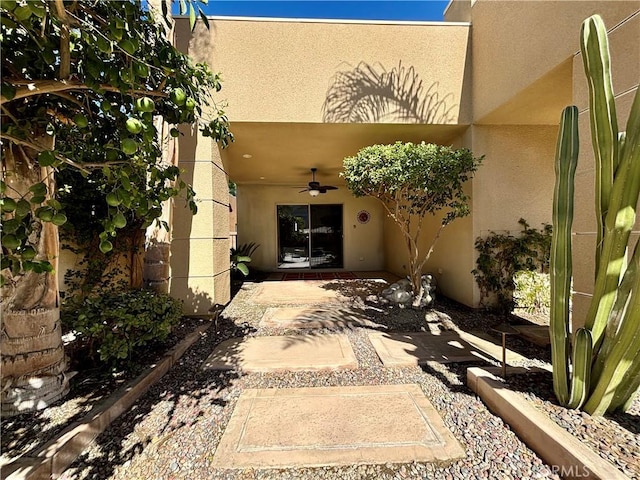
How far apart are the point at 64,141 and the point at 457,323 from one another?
14.5 feet

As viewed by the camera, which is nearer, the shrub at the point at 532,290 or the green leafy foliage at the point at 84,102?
the green leafy foliage at the point at 84,102

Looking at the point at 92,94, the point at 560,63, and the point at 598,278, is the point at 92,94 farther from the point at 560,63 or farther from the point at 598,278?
the point at 560,63

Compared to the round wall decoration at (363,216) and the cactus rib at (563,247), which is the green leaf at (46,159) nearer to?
the cactus rib at (563,247)

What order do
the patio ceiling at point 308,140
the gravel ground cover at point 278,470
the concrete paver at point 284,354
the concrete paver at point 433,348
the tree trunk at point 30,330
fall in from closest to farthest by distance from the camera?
the gravel ground cover at point 278,470 < the tree trunk at point 30,330 < the concrete paver at point 284,354 < the concrete paver at point 433,348 < the patio ceiling at point 308,140

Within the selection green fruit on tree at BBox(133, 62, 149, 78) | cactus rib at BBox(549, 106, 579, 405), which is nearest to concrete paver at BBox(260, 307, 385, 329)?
cactus rib at BBox(549, 106, 579, 405)

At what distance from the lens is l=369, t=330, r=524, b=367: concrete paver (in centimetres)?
257

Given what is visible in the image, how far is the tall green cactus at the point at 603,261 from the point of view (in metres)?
1.45

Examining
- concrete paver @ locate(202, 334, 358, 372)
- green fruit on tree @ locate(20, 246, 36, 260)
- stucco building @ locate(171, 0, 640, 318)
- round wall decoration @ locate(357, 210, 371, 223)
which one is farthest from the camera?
round wall decoration @ locate(357, 210, 371, 223)

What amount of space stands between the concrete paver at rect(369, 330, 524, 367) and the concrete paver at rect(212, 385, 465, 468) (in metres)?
0.51

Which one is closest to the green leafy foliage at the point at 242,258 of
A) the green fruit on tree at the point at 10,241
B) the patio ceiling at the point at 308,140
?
the patio ceiling at the point at 308,140

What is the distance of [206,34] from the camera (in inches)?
151

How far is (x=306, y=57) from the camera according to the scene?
13.0 feet

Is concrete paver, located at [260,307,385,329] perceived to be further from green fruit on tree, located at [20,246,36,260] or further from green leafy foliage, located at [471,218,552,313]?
green fruit on tree, located at [20,246,36,260]

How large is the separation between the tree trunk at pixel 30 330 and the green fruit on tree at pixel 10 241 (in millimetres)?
852
